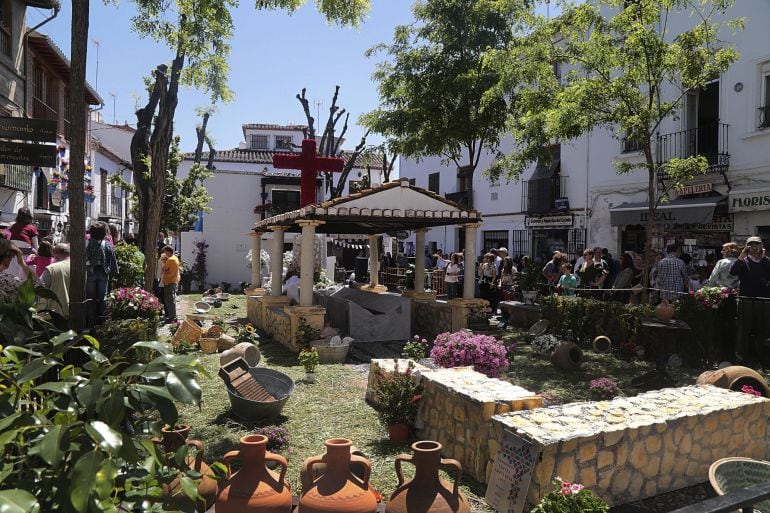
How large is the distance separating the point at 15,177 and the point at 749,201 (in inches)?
656

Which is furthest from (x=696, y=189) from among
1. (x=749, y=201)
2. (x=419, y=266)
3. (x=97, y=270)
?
(x=97, y=270)

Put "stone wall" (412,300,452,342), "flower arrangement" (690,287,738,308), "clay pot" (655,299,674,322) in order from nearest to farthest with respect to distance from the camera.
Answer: "clay pot" (655,299,674,322)
"flower arrangement" (690,287,738,308)
"stone wall" (412,300,452,342)

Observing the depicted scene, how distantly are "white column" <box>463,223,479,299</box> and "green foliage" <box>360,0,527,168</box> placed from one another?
3.32 m

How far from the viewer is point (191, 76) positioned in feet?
26.1

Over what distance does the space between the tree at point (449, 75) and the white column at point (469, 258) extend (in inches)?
130

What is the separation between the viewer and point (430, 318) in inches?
452

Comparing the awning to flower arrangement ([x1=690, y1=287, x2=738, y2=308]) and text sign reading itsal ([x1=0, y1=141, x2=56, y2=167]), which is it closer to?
flower arrangement ([x1=690, y1=287, x2=738, y2=308])

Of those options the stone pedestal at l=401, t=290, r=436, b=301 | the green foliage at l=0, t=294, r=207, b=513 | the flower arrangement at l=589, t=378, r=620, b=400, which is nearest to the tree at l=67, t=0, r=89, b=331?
the green foliage at l=0, t=294, r=207, b=513

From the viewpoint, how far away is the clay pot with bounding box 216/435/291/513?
3023 millimetres

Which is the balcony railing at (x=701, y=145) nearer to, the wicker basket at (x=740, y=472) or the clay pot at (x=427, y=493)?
the wicker basket at (x=740, y=472)

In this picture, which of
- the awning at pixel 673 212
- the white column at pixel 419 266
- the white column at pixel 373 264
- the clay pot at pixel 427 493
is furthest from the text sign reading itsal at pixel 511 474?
the awning at pixel 673 212

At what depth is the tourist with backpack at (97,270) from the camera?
7.00 metres

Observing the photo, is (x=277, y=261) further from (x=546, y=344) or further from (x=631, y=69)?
(x=631, y=69)

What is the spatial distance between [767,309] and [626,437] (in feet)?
16.4
